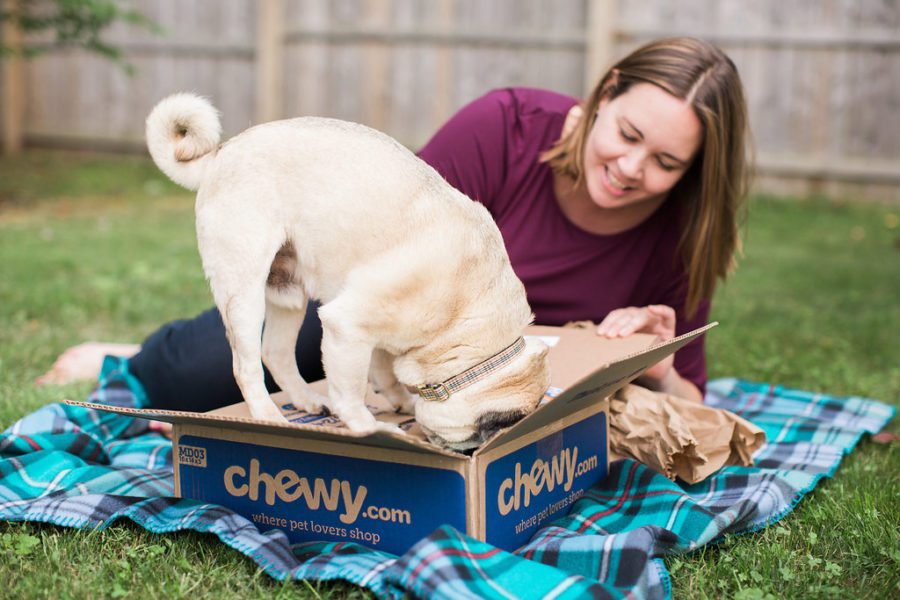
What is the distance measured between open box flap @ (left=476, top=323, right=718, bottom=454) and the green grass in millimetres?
403

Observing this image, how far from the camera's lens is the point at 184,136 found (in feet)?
6.84

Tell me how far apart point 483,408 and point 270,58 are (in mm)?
7706

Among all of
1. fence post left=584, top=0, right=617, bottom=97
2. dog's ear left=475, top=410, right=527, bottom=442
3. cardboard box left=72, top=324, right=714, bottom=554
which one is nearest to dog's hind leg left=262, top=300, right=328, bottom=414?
cardboard box left=72, top=324, right=714, bottom=554

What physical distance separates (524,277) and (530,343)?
38.0 inches

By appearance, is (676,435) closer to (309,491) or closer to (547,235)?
(547,235)

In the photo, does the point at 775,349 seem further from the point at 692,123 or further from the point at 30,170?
the point at 30,170

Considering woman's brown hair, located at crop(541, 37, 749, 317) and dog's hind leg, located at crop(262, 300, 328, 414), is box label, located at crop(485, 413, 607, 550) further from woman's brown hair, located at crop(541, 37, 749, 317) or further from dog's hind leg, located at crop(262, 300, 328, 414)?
woman's brown hair, located at crop(541, 37, 749, 317)

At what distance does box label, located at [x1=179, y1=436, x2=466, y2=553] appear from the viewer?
1.96 meters

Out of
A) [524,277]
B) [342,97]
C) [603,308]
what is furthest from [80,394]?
[342,97]

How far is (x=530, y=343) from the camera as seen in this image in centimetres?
206

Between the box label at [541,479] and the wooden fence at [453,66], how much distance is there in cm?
483

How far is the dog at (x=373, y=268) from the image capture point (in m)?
1.93

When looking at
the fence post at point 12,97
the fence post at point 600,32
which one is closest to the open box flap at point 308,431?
the fence post at point 600,32

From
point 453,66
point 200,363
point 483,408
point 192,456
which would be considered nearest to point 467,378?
point 483,408
